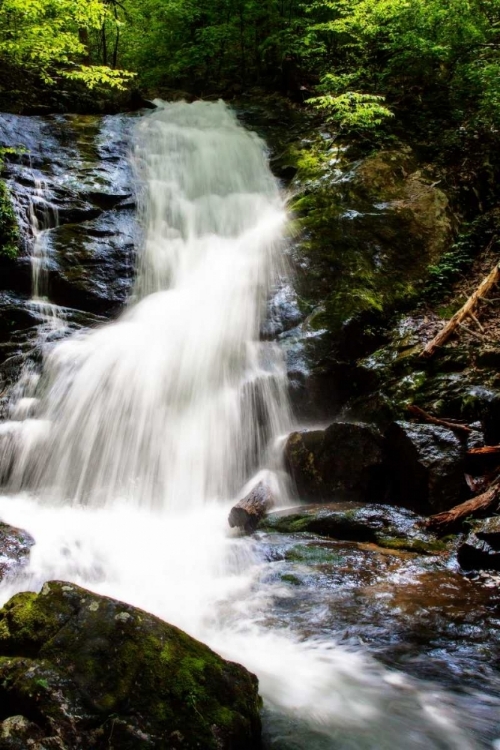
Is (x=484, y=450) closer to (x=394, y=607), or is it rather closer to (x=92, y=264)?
(x=394, y=607)

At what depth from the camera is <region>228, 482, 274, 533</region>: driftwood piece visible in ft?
17.0

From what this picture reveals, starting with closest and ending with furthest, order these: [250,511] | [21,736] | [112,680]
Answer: [21,736], [112,680], [250,511]

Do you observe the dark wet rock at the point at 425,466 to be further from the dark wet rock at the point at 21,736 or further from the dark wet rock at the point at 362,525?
the dark wet rock at the point at 21,736

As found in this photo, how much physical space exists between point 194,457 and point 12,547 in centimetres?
255

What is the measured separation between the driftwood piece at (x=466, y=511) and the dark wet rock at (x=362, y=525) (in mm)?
140

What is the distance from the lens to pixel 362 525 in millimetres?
4809

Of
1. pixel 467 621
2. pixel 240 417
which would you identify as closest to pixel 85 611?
pixel 467 621

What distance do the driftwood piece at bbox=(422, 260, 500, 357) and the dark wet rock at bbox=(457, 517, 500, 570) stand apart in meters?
2.72

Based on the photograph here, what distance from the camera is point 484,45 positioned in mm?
9891

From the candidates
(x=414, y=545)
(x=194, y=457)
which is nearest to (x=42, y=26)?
(x=194, y=457)

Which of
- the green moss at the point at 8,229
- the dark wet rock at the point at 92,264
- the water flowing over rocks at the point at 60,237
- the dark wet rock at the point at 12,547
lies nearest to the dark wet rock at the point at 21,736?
the dark wet rock at the point at 12,547

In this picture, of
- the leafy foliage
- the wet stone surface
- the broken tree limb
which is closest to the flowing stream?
the wet stone surface

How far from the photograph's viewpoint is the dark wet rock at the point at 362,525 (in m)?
4.50

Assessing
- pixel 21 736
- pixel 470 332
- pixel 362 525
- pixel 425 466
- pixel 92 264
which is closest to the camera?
pixel 21 736
